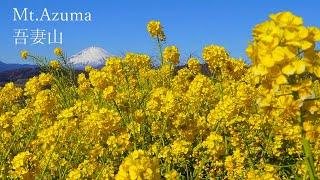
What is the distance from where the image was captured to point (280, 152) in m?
5.22

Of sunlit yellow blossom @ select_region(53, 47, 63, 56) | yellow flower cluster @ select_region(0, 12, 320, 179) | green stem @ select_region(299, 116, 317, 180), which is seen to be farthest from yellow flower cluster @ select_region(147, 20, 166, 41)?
green stem @ select_region(299, 116, 317, 180)

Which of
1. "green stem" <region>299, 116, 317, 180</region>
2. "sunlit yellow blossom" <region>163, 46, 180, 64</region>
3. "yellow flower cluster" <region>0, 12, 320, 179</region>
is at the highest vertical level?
"sunlit yellow blossom" <region>163, 46, 180, 64</region>

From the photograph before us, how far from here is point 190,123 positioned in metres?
5.52

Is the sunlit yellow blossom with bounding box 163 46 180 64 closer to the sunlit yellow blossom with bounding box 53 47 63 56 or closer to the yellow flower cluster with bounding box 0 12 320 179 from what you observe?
the yellow flower cluster with bounding box 0 12 320 179

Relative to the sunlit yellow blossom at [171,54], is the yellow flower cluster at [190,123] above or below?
below

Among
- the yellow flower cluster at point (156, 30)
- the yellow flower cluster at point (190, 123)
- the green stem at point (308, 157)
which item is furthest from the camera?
the yellow flower cluster at point (156, 30)

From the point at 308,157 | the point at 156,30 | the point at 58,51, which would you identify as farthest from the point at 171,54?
the point at 308,157

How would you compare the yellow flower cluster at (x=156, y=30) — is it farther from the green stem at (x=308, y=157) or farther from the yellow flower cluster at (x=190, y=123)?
the green stem at (x=308, y=157)

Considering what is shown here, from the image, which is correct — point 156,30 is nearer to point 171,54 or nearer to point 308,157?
point 171,54

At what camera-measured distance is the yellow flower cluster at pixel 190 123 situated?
1.99 m

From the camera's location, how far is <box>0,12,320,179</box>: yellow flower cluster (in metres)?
1.99

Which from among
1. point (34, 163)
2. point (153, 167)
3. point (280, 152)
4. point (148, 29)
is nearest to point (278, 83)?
point (153, 167)

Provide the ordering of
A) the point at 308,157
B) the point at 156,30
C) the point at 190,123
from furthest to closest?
the point at 156,30
the point at 190,123
the point at 308,157

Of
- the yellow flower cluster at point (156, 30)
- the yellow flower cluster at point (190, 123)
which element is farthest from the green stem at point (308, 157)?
the yellow flower cluster at point (156, 30)
